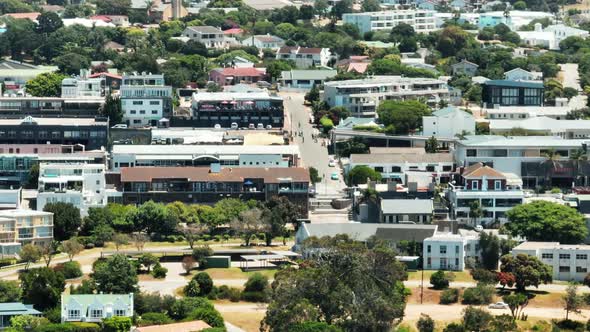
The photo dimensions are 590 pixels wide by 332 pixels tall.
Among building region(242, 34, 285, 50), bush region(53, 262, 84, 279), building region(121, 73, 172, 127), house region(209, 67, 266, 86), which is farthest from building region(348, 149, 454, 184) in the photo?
building region(242, 34, 285, 50)

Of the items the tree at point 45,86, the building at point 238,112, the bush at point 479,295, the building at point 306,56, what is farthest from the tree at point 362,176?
the building at point 306,56

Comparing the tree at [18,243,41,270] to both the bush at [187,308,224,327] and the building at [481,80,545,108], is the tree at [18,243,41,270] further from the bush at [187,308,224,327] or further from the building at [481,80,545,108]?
the building at [481,80,545,108]

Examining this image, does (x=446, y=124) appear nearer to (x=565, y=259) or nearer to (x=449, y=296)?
(x=565, y=259)

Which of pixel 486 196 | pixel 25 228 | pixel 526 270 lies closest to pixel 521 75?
pixel 486 196

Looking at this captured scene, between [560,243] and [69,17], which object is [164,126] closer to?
[560,243]

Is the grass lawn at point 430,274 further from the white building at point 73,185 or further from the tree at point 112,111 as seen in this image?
the tree at point 112,111
